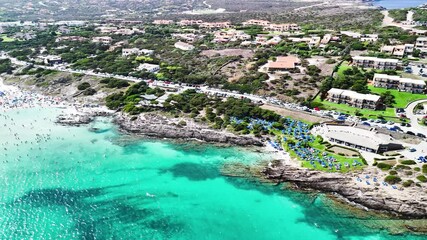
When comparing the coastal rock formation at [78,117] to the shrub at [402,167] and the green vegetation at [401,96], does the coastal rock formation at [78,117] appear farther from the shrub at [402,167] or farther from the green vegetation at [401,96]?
the green vegetation at [401,96]

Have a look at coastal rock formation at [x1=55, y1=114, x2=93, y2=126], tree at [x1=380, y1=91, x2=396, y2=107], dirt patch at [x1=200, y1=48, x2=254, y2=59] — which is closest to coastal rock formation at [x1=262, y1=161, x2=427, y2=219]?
tree at [x1=380, y1=91, x2=396, y2=107]

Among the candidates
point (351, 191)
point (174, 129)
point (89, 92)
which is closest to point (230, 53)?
point (89, 92)

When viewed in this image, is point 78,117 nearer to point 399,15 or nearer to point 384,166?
point 384,166

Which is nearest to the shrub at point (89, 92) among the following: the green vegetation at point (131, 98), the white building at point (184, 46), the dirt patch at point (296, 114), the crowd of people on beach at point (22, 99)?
the crowd of people on beach at point (22, 99)

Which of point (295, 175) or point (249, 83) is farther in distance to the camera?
point (249, 83)

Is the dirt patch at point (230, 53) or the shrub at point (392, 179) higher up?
the dirt patch at point (230, 53)

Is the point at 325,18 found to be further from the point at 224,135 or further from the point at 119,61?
the point at 224,135
